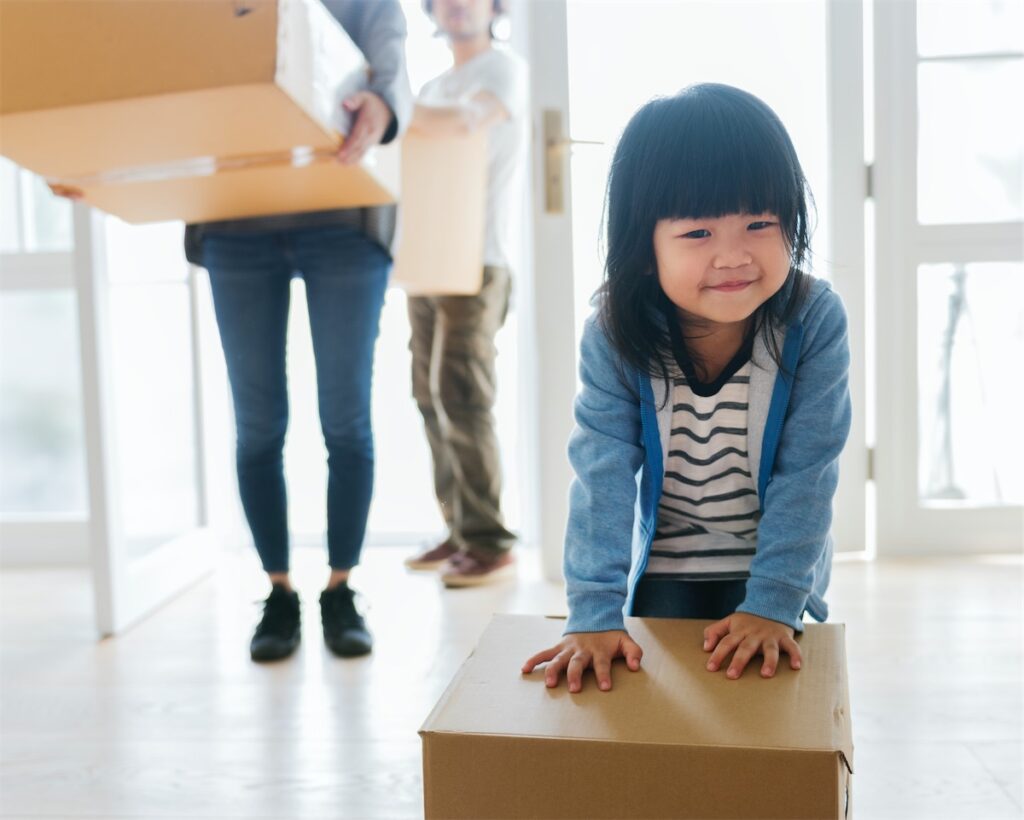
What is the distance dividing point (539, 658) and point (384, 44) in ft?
3.05

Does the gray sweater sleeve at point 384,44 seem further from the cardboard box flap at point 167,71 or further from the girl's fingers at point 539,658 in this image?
the girl's fingers at point 539,658

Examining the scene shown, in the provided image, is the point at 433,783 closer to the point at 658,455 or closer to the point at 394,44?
the point at 658,455

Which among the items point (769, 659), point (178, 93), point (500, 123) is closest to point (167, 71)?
point (178, 93)

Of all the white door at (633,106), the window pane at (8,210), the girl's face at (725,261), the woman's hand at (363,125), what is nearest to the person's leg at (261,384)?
the woman's hand at (363,125)

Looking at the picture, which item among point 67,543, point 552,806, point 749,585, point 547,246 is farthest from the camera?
point 67,543

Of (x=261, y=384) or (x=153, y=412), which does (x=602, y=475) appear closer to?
(x=261, y=384)

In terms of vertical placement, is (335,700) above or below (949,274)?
below

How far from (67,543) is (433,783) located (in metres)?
1.89

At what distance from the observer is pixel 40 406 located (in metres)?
2.33

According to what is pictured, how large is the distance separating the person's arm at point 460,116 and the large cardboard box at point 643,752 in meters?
1.20

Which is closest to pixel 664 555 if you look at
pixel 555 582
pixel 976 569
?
pixel 555 582

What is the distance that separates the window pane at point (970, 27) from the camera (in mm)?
2107

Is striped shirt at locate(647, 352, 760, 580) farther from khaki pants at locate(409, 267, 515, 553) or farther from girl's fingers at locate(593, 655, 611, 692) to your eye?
khaki pants at locate(409, 267, 515, 553)

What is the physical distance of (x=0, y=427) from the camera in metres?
2.34
